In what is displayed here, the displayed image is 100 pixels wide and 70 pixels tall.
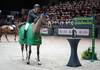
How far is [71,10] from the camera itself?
3966 centimetres

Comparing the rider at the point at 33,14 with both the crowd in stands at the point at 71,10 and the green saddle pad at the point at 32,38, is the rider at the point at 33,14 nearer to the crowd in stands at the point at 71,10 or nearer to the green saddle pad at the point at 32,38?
the green saddle pad at the point at 32,38

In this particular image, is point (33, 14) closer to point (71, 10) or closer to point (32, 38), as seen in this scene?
point (32, 38)

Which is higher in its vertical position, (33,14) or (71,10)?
(71,10)

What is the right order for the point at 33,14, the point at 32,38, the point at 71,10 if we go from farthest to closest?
1. the point at 71,10
2. the point at 33,14
3. the point at 32,38

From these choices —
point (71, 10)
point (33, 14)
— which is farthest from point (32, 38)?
point (71, 10)

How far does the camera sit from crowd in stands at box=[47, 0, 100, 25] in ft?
124

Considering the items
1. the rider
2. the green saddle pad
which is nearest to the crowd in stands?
the rider

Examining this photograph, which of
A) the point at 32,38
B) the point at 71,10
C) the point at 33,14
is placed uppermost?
the point at 71,10

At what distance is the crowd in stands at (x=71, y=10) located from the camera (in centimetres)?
3781

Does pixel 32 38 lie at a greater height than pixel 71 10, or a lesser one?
lesser

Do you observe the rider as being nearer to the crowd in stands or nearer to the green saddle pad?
the green saddle pad

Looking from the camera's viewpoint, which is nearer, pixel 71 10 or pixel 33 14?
pixel 33 14

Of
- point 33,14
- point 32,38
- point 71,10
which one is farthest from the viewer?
point 71,10

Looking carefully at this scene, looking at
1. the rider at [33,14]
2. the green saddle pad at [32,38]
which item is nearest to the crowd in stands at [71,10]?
the rider at [33,14]
